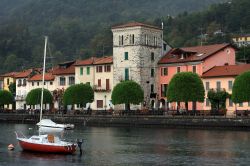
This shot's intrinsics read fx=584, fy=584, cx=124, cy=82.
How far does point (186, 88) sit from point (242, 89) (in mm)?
10962

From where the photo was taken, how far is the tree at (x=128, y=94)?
105 m

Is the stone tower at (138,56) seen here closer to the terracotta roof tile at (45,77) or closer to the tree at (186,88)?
the tree at (186,88)

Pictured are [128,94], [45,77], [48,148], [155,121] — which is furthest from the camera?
[45,77]

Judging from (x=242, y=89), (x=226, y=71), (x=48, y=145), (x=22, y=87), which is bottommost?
(x=48, y=145)

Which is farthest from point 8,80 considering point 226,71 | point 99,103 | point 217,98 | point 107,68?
point 217,98

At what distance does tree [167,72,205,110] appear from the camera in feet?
317

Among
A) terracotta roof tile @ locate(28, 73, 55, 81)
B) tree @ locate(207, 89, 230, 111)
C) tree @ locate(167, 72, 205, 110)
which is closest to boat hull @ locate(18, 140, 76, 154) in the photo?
tree @ locate(167, 72, 205, 110)

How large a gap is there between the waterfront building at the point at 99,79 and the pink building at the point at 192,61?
10929mm

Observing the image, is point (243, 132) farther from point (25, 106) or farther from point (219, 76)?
point (25, 106)

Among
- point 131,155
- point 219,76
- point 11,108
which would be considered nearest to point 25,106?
point 11,108

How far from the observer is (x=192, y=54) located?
111 meters

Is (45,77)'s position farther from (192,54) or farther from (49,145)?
(49,145)

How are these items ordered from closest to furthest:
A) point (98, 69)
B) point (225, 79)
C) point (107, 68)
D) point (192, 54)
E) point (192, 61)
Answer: point (225, 79) < point (192, 61) < point (192, 54) < point (107, 68) < point (98, 69)

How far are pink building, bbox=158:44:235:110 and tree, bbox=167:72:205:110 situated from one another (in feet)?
20.9
